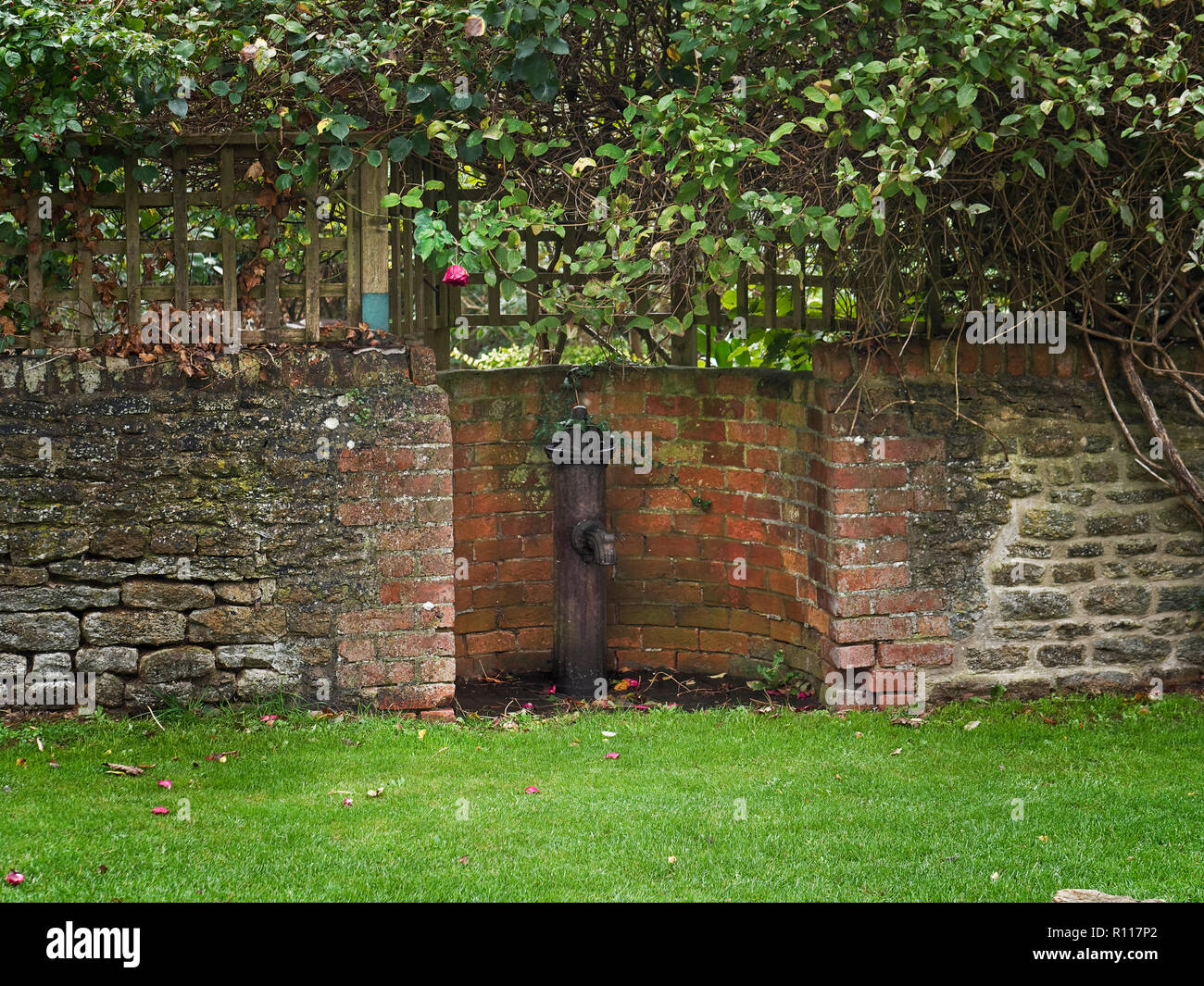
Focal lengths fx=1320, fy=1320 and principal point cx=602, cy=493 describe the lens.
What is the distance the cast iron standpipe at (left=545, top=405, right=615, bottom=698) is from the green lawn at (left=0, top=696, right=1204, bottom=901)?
1.71 ft

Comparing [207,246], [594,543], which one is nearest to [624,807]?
[594,543]

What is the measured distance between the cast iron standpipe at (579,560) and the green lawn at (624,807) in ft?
1.71

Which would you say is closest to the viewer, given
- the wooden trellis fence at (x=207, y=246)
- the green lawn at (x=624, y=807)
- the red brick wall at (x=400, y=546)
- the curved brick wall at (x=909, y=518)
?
the green lawn at (x=624, y=807)

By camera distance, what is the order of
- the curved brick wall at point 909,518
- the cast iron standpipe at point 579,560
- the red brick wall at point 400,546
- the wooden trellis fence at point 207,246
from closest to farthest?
the wooden trellis fence at point 207,246
the red brick wall at point 400,546
the curved brick wall at point 909,518
the cast iron standpipe at point 579,560

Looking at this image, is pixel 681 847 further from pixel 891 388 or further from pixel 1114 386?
pixel 1114 386

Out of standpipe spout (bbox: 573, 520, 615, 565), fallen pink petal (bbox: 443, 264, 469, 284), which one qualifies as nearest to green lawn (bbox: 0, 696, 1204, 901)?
standpipe spout (bbox: 573, 520, 615, 565)

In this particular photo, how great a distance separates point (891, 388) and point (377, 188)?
2.41m

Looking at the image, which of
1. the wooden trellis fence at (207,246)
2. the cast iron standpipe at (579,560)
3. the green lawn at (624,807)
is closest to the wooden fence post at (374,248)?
the wooden trellis fence at (207,246)

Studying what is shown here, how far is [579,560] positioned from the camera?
6.27 m

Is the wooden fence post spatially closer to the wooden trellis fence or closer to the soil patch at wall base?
the wooden trellis fence

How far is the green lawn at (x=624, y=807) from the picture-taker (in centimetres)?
403

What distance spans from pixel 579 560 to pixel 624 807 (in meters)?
1.79

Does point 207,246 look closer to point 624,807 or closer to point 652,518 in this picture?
point 652,518

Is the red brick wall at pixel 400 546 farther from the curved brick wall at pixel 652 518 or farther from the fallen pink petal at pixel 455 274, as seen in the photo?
the curved brick wall at pixel 652 518
